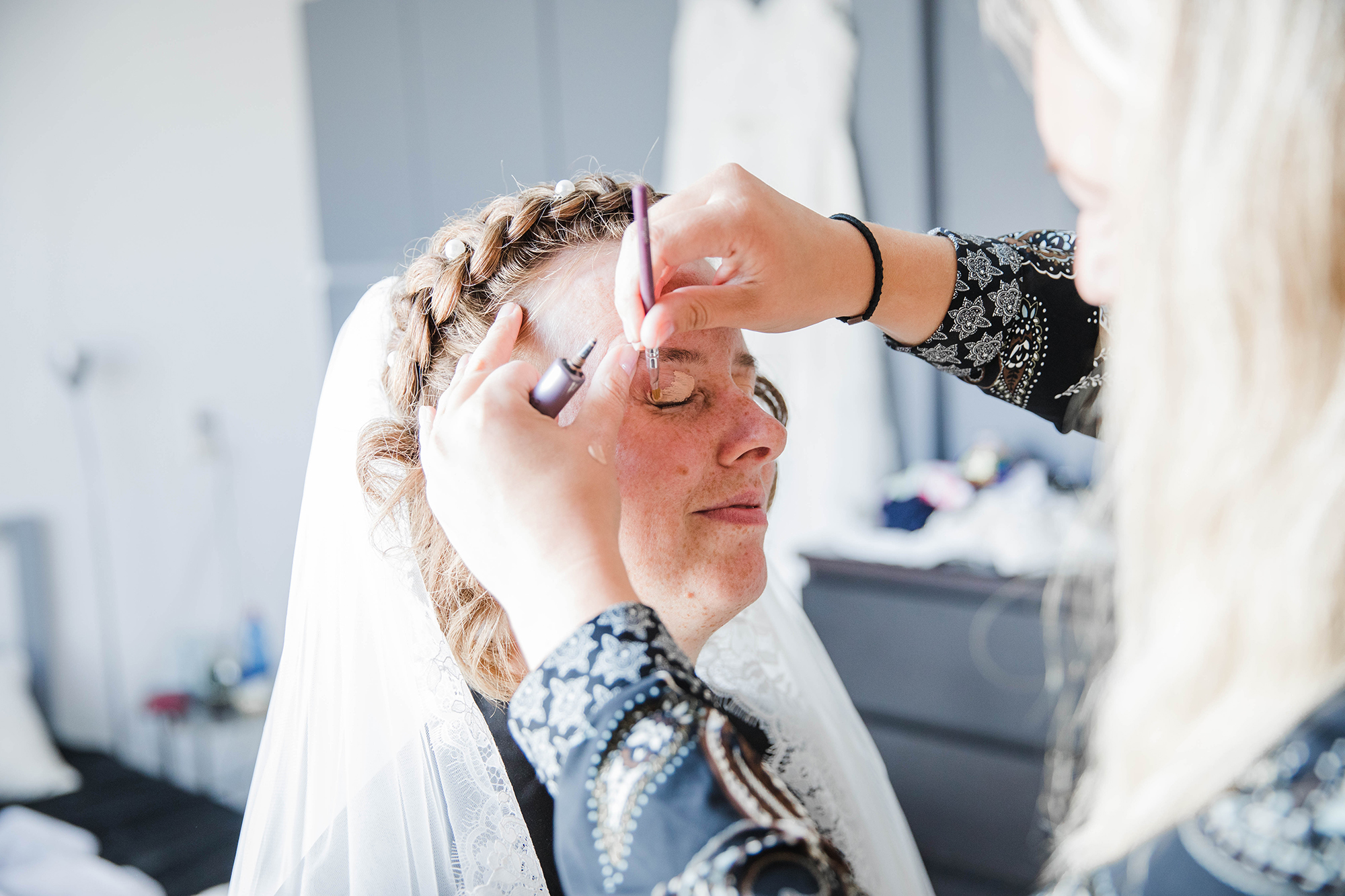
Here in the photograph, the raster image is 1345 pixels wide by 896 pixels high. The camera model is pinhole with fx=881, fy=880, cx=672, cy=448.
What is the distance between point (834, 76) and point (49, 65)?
281cm

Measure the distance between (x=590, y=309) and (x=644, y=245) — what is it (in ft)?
0.95

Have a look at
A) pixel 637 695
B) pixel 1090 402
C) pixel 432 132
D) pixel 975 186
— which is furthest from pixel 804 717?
pixel 432 132

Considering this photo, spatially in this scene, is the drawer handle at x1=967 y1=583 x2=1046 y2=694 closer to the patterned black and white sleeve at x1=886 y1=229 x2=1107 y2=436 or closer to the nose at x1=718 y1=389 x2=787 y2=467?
the patterned black and white sleeve at x1=886 y1=229 x2=1107 y2=436

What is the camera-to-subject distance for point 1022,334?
904 mm

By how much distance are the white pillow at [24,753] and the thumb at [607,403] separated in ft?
9.63

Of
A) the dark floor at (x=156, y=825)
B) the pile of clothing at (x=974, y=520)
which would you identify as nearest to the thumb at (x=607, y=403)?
the pile of clothing at (x=974, y=520)

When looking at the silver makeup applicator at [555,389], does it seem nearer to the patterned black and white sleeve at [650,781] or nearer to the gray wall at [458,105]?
the patterned black and white sleeve at [650,781]

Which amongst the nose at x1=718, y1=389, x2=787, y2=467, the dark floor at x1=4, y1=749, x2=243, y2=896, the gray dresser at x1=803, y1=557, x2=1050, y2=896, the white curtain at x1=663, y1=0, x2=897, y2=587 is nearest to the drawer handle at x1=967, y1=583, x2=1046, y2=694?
the gray dresser at x1=803, y1=557, x2=1050, y2=896

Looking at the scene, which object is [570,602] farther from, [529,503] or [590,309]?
[590,309]

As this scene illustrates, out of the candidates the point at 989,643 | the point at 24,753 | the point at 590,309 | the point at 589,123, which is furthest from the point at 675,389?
the point at 24,753

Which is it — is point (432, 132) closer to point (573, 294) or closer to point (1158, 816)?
point (573, 294)

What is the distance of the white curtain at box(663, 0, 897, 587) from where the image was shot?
2182 mm

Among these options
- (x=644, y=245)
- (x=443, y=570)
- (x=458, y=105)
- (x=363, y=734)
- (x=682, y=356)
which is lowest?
(x=363, y=734)

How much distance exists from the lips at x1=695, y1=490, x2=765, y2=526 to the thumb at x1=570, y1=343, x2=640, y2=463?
0.91 ft
